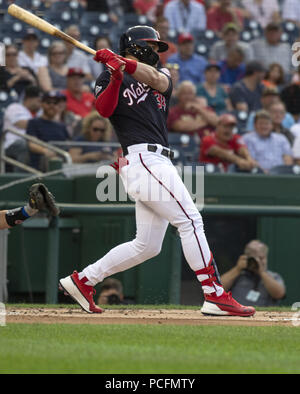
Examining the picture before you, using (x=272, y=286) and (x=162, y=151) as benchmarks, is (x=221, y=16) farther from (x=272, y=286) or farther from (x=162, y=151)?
(x=162, y=151)

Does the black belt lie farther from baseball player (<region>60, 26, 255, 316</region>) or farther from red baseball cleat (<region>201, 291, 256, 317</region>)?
red baseball cleat (<region>201, 291, 256, 317</region>)

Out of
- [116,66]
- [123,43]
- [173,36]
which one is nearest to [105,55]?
[116,66]

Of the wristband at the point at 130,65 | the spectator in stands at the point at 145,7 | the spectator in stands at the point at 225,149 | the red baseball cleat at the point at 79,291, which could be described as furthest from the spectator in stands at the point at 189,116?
the wristband at the point at 130,65

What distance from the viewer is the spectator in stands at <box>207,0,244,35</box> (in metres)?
14.7

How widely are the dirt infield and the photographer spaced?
7.09ft

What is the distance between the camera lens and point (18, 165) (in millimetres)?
9609

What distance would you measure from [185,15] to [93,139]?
16.5 ft

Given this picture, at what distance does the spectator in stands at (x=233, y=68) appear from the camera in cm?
1325

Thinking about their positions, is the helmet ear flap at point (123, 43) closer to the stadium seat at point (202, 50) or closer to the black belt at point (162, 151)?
the black belt at point (162, 151)

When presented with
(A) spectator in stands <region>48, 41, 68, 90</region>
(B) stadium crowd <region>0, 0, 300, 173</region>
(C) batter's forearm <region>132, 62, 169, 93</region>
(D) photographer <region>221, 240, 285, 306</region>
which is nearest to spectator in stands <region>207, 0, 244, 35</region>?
(B) stadium crowd <region>0, 0, 300, 173</region>

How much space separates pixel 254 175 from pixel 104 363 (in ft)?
18.5

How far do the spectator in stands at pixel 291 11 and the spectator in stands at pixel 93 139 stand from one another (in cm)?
680

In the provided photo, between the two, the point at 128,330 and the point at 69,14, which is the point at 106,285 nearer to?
the point at 128,330

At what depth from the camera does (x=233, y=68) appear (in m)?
13.3
